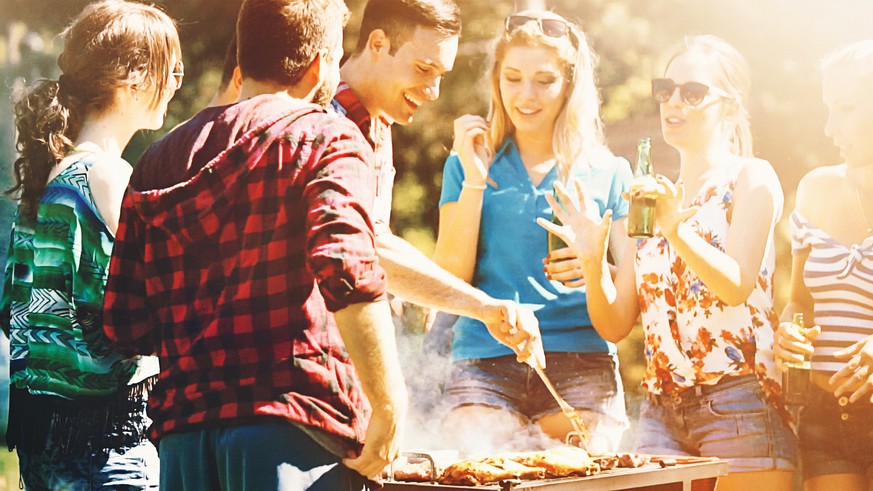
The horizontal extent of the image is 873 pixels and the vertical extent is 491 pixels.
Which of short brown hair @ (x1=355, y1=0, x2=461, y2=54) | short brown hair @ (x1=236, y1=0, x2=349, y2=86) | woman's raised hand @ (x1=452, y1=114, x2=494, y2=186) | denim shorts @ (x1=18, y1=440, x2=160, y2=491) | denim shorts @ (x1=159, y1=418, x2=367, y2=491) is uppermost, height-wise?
short brown hair @ (x1=355, y1=0, x2=461, y2=54)

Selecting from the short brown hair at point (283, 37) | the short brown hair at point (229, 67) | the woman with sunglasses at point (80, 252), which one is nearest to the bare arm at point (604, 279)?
the short brown hair at point (229, 67)

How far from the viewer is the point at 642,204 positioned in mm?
4500

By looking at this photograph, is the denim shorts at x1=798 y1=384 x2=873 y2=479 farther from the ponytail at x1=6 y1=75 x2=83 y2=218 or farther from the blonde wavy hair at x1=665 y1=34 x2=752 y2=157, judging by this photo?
the ponytail at x1=6 y1=75 x2=83 y2=218

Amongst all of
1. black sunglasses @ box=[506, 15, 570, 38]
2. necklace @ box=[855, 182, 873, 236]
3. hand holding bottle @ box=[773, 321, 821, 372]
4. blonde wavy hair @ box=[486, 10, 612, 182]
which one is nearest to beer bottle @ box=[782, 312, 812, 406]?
hand holding bottle @ box=[773, 321, 821, 372]

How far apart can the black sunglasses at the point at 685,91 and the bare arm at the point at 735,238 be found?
0.32 metres

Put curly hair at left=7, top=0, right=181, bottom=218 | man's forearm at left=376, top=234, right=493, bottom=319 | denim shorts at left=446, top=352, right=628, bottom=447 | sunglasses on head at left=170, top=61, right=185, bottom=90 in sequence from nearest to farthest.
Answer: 1. man's forearm at left=376, top=234, right=493, bottom=319
2. denim shorts at left=446, top=352, right=628, bottom=447
3. curly hair at left=7, top=0, right=181, bottom=218
4. sunglasses on head at left=170, top=61, right=185, bottom=90

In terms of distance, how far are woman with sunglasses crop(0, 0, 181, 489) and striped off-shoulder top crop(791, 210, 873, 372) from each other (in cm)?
247

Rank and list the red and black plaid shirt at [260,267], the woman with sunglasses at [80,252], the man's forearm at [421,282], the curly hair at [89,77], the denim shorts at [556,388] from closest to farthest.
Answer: the red and black plaid shirt at [260,267], the man's forearm at [421,282], the woman with sunglasses at [80,252], the denim shorts at [556,388], the curly hair at [89,77]

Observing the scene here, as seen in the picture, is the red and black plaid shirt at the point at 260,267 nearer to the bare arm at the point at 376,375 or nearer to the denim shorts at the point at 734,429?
the bare arm at the point at 376,375

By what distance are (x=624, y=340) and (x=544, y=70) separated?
1.12 m

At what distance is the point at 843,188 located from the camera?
4527 mm

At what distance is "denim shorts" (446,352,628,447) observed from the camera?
457 centimetres

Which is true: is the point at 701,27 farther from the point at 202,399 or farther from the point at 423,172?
the point at 202,399

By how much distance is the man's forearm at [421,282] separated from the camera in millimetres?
3496
